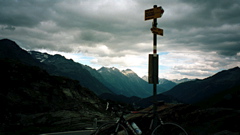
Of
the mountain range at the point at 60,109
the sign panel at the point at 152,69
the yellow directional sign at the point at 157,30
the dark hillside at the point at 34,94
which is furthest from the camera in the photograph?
the dark hillside at the point at 34,94

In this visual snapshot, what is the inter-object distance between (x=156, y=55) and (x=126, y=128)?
10.7ft

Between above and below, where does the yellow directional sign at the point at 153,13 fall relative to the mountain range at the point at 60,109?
above

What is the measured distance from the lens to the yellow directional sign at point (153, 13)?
24.9 ft

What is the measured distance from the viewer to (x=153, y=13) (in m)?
7.71

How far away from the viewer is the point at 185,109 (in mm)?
10766

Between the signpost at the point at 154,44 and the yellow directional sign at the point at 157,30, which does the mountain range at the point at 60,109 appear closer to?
the signpost at the point at 154,44

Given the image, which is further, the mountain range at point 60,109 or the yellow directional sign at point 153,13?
the mountain range at point 60,109

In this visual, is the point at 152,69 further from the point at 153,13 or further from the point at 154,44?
the point at 153,13

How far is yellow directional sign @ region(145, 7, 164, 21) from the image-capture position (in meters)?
7.59

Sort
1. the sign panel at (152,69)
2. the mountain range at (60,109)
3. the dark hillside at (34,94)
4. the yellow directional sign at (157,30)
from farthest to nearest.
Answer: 1. the dark hillside at (34,94)
2. the mountain range at (60,109)
3. the yellow directional sign at (157,30)
4. the sign panel at (152,69)

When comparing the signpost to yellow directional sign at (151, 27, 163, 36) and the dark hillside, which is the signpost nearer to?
yellow directional sign at (151, 27, 163, 36)

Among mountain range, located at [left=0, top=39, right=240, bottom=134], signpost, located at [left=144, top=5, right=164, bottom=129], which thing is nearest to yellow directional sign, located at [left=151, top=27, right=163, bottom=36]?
signpost, located at [left=144, top=5, right=164, bottom=129]

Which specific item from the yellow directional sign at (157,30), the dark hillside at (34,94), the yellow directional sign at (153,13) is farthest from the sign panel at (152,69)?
the dark hillside at (34,94)

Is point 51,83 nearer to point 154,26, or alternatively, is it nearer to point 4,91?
point 4,91
